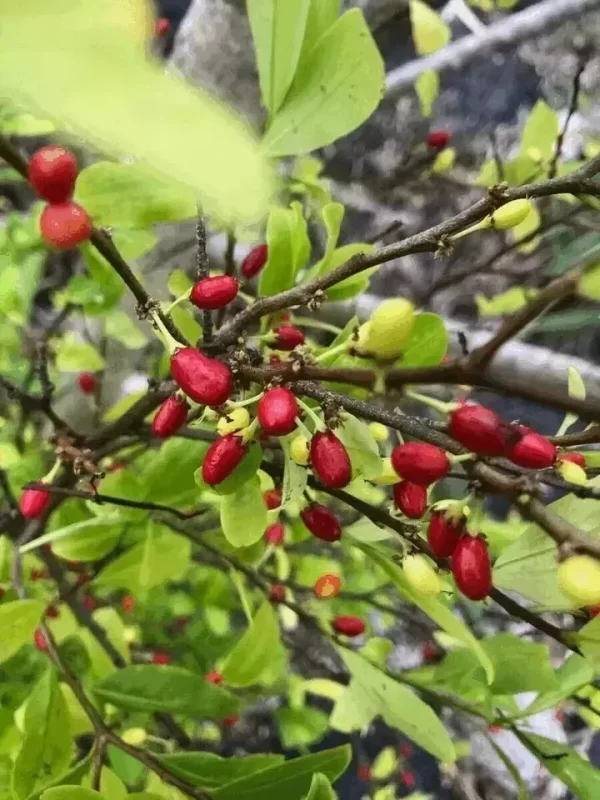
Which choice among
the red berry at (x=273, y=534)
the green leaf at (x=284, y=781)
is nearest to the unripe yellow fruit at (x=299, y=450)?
the green leaf at (x=284, y=781)

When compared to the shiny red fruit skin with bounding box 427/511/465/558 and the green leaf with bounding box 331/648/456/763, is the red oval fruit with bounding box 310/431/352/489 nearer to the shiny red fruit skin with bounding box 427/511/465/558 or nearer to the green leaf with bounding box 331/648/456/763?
the shiny red fruit skin with bounding box 427/511/465/558

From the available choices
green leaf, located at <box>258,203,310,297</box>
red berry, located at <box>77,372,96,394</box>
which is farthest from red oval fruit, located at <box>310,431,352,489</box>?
red berry, located at <box>77,372,96,394</box>

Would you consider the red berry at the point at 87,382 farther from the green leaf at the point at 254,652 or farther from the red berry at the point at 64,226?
the red berry at the point at 64,226

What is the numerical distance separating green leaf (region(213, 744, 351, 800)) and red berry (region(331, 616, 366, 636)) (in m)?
0.14

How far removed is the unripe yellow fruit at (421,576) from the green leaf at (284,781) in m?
0.11

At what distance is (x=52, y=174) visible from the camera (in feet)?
0.66

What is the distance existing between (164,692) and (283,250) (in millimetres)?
238

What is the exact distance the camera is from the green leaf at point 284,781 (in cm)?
30

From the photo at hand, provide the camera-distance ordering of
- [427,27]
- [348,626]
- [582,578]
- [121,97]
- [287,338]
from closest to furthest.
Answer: [121,97]
[582,578]
[287,338]
[348,626]
[427,27]

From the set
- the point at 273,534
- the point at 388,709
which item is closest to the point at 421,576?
the point at 388,709

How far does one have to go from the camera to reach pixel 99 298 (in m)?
0.56

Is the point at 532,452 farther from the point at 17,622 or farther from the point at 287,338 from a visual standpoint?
the point at 17,622

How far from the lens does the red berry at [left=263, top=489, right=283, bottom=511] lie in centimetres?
34

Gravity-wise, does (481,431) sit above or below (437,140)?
above
